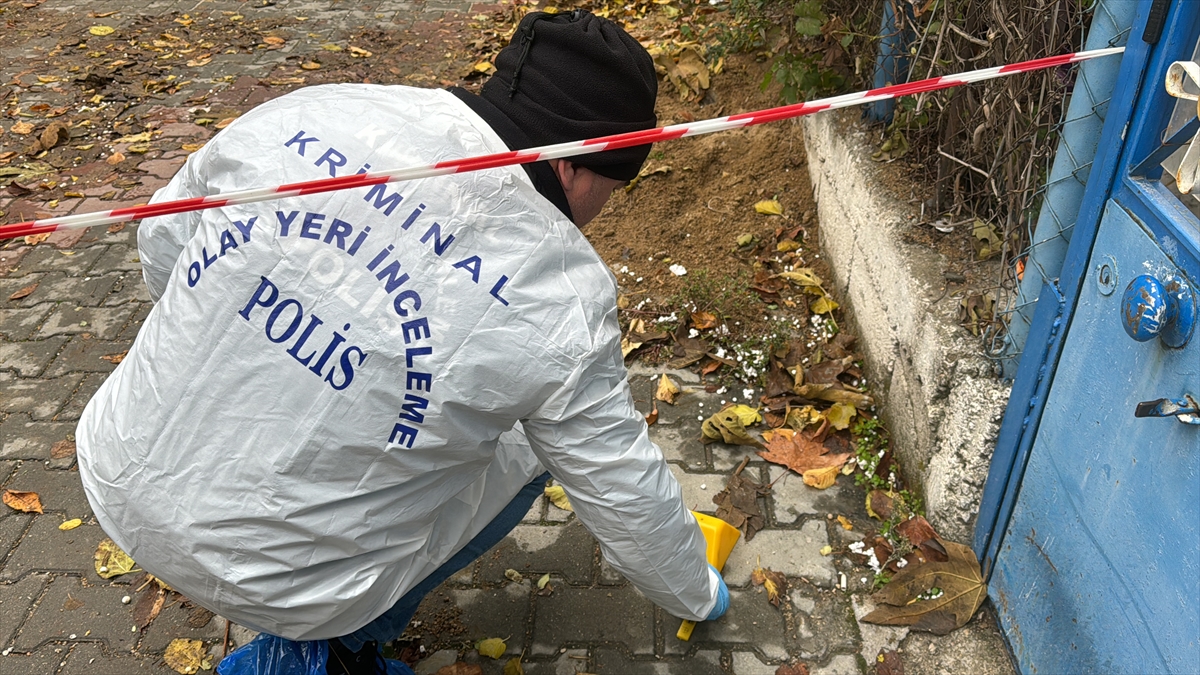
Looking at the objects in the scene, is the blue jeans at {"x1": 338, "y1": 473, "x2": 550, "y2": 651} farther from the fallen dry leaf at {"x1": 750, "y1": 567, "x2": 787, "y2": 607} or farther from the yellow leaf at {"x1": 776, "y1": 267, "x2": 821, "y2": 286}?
the yellow leaf at {"x1": 776, "y1": 267, "x2": 821, "y2": 286}

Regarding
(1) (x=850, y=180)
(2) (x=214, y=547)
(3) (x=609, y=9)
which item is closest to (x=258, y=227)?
(2) (x=214, y=547)

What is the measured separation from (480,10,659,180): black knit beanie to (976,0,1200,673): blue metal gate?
37.9 inches

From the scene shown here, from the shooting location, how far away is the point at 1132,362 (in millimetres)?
1765

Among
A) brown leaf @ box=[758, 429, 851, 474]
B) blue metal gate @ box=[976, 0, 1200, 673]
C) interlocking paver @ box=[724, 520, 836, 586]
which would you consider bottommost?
interlocking paver @ box=[724, 520, 836, 586]

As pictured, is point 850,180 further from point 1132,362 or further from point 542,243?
point 542,243

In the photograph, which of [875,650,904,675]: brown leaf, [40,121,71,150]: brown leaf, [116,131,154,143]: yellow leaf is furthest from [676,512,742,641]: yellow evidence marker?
[40,121,71,150]: brown leaf

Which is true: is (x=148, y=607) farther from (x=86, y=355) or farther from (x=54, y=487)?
(x=86, y=355)

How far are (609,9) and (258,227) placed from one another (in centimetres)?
517

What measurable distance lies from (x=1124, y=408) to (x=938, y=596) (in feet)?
3.07

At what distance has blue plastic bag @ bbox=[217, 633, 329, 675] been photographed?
2002 mm

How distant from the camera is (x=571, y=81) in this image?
1.73m

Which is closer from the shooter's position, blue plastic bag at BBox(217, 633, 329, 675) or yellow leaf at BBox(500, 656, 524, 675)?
blue plastic bag at BBox(217, 633, 329, 675)

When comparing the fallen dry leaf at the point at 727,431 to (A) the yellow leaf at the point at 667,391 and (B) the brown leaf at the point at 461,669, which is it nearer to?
(A) the yellow leaf at the point at 667,391

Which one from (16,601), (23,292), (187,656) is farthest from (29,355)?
(187,656)
